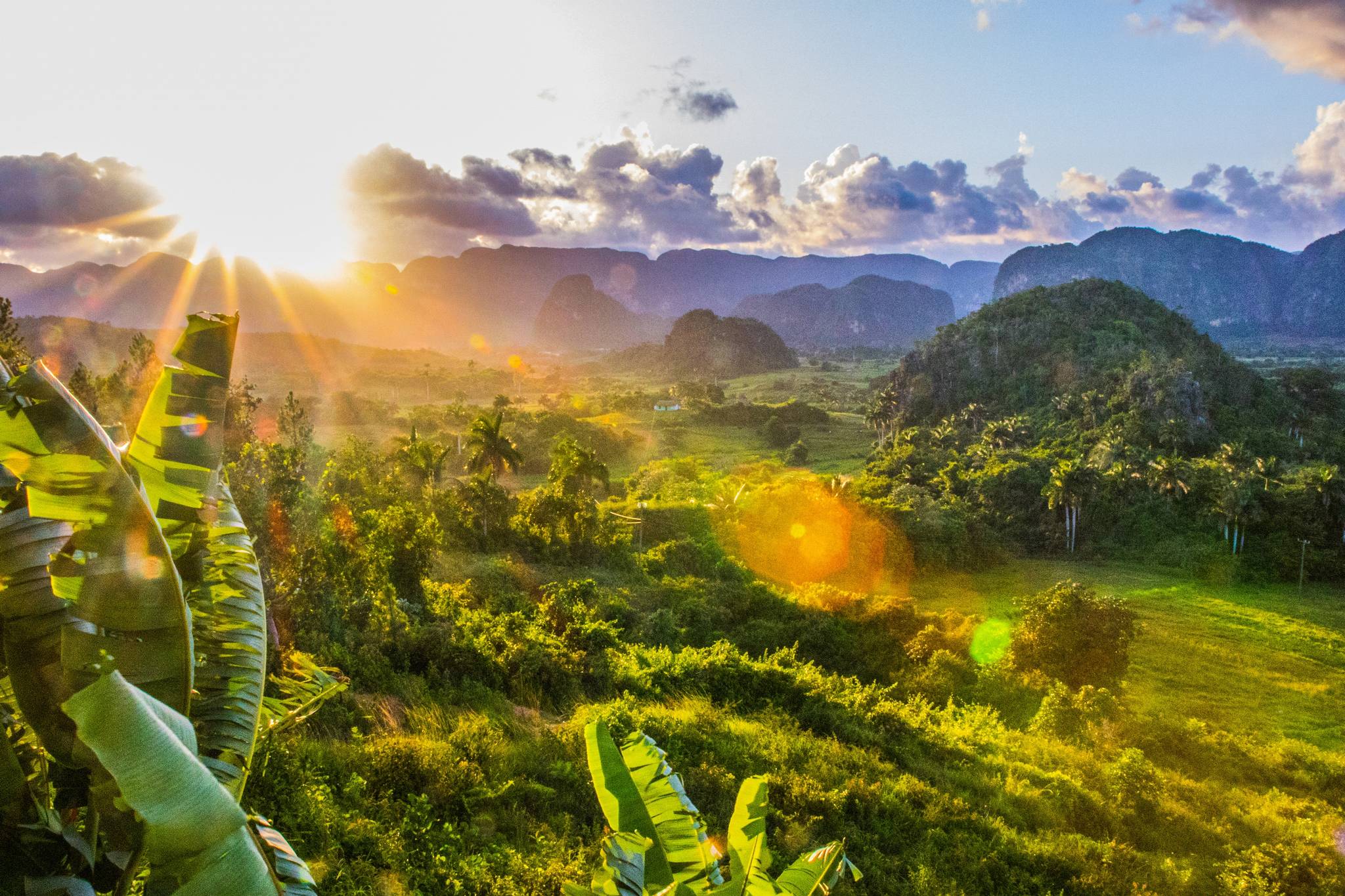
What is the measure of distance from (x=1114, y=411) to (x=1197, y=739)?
163 feet

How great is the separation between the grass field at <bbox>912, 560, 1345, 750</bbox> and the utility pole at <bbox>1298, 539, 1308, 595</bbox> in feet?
1.00

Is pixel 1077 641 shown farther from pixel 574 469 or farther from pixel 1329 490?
pixel 1329 490

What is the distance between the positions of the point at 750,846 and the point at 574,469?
1137 inches

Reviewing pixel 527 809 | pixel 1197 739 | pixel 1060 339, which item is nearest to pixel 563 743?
pixel 527 809

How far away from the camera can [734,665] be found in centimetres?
1622

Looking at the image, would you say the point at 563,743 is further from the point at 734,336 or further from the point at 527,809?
the point at 734,336

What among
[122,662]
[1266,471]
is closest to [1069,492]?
[1266,471]

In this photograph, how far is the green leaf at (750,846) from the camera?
3.54 meters

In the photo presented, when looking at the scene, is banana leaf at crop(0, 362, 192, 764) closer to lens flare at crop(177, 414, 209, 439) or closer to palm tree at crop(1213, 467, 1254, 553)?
lens flare at crop(177, 414, 209, 439)

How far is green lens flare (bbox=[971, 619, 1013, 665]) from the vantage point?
20.1m

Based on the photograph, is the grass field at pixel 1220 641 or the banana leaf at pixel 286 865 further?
the grass field at pixel 1220 641

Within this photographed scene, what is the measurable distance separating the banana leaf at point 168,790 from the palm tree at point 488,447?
32.1 meters

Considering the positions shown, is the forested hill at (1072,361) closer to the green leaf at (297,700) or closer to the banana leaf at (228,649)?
the green leaf at (297,700)

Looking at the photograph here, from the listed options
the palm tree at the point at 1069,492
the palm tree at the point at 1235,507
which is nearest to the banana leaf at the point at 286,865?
the palm tree at the point at 1069,492
